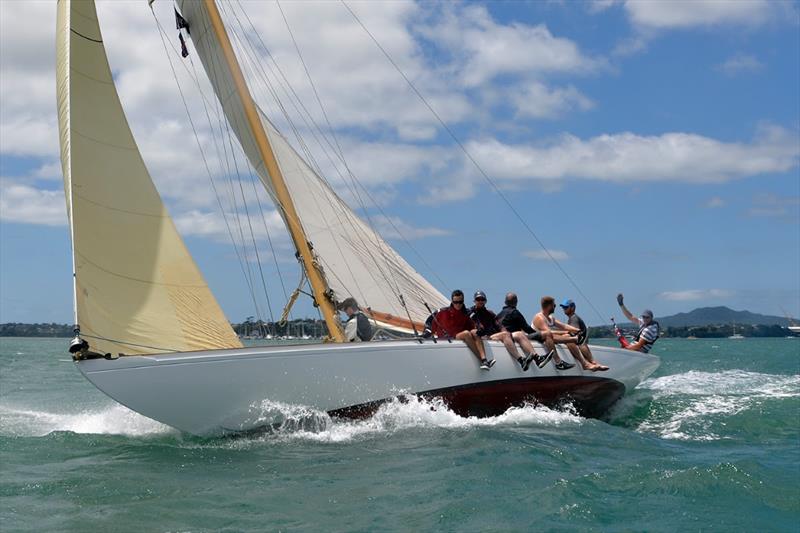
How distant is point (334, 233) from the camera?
1386 centimetres

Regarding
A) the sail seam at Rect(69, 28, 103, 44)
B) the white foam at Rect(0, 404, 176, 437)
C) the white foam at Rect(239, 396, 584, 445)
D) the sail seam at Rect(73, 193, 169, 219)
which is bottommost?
the white foam at Rect(239, 396, 584, 445)

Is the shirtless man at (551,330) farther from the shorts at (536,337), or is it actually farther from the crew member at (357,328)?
the crew member at (357,328)

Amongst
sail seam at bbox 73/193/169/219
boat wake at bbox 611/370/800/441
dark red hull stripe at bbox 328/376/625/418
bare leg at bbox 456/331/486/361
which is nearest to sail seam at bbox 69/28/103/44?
sail seam at bbox 73/193/169/219

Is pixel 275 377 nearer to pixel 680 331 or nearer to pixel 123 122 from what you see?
pixel 123 122

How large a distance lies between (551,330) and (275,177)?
14.1 feet

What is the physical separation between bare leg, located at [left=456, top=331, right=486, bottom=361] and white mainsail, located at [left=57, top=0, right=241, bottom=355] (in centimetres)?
271

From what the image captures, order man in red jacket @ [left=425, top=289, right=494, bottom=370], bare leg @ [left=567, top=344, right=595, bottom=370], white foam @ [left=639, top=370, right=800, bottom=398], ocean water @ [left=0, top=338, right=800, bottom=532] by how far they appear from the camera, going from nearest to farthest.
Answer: ocean water @ [left=0, top=338, right=800, bottom=532], man in red jacket @ [left=425, top=289, right=494, bottom=370], bare leg @ [left=567, top=344, right=595, bottom=370], white foam @ [left=639, top=370, right=800, bottom=398]

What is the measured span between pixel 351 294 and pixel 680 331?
366ft

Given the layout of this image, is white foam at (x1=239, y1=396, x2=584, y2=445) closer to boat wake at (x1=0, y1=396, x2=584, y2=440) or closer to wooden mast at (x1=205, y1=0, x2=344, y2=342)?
boat wake at (x1=0, y1=396, x2=584, y2=440)

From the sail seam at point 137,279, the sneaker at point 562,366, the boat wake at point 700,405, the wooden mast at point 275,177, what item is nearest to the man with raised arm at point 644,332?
the boat wake at point 700,405

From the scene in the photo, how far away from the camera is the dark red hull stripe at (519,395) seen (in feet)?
34.0

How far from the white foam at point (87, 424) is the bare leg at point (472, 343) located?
3.64m

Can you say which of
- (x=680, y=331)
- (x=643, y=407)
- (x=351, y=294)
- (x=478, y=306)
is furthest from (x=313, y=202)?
(x=680, y=331)

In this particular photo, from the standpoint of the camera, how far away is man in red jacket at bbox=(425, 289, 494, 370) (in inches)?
416
